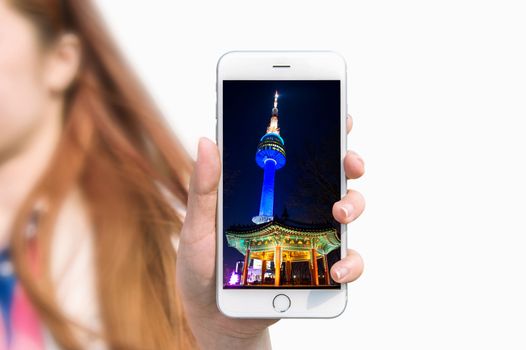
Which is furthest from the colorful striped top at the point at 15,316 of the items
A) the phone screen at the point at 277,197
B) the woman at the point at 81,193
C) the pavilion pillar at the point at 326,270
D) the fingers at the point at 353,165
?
the fingers at the point at 353,165

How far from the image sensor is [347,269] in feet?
3.17

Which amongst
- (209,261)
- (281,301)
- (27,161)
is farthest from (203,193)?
(27,161)

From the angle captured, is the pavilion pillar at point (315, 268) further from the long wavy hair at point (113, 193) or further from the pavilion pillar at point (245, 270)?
the long wavy hair at point (113, 193)

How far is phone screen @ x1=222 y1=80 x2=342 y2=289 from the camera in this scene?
3.29 ft

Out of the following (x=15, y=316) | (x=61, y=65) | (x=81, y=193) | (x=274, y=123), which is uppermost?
(x=61, y=65)

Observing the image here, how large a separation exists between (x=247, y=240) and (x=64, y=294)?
2.27 ft

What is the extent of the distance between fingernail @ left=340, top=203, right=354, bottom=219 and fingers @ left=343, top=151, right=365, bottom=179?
6 cm

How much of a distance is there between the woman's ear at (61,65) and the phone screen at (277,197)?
701 mm

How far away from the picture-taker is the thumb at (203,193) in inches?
37.3

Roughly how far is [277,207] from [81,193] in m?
0.71

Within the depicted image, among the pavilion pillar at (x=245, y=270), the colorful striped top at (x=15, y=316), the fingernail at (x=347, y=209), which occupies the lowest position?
the colorful striped top at (x=15, y=316)

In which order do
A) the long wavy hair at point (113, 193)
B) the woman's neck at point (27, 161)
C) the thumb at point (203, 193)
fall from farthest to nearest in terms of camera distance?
the woman's neck at point (27, 161)
the long wavy hair at point (113, 193)
the thumb at point (203, 193)

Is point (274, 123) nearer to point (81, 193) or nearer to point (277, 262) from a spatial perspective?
point (277, 262)

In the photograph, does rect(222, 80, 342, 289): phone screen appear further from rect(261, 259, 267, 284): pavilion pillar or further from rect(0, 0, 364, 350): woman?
rect(0, 0, 364, 350): woman
